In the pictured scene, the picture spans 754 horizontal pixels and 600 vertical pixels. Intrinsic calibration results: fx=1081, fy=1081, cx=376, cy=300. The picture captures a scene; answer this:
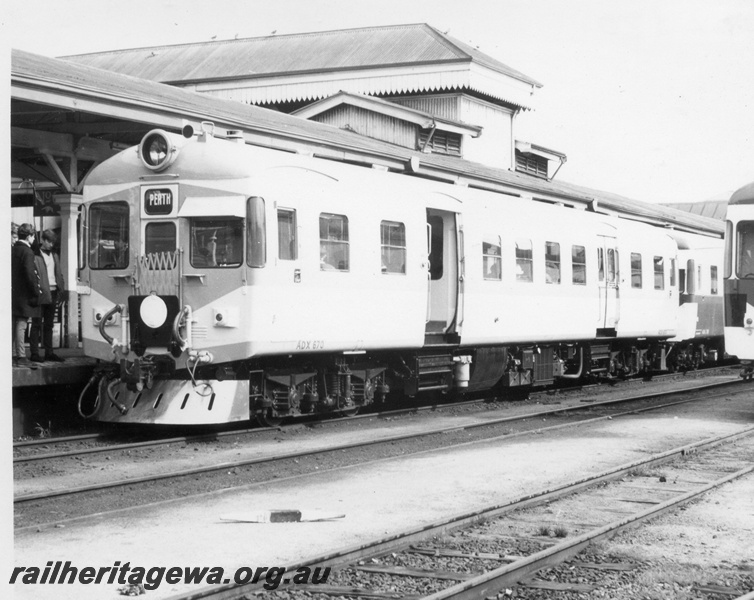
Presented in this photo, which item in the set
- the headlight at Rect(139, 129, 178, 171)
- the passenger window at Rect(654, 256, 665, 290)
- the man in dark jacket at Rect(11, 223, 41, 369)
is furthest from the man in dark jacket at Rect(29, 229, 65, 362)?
the passenger window at Rect(654, 256, 665, 290)

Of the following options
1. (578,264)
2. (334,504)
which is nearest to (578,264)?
(578,264)

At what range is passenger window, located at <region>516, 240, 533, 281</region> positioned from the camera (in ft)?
56.2

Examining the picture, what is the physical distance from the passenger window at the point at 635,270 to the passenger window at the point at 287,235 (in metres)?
10.2

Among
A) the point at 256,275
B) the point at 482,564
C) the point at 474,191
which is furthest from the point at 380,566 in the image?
the point at 474,191

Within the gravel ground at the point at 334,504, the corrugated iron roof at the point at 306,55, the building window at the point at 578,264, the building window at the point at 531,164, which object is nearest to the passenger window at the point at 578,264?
the building window at the point at 578,264

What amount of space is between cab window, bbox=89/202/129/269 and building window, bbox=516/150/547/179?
25.8 metres

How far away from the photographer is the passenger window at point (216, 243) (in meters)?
12.2

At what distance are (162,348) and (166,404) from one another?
647 mm

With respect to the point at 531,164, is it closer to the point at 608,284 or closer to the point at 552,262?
the point at 608,284

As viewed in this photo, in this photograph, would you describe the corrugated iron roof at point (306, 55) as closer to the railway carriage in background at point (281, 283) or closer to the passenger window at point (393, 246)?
the railway carriage in background at point (281, 283)

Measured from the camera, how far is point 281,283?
12430 mm

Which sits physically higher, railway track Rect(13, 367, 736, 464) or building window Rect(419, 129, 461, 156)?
building window Rect(419, 129, 461, 156)

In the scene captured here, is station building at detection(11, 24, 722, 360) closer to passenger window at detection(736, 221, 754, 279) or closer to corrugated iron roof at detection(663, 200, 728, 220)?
passenger window at detection(736, 221, 754, 279)

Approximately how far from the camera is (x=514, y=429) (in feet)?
47.0
